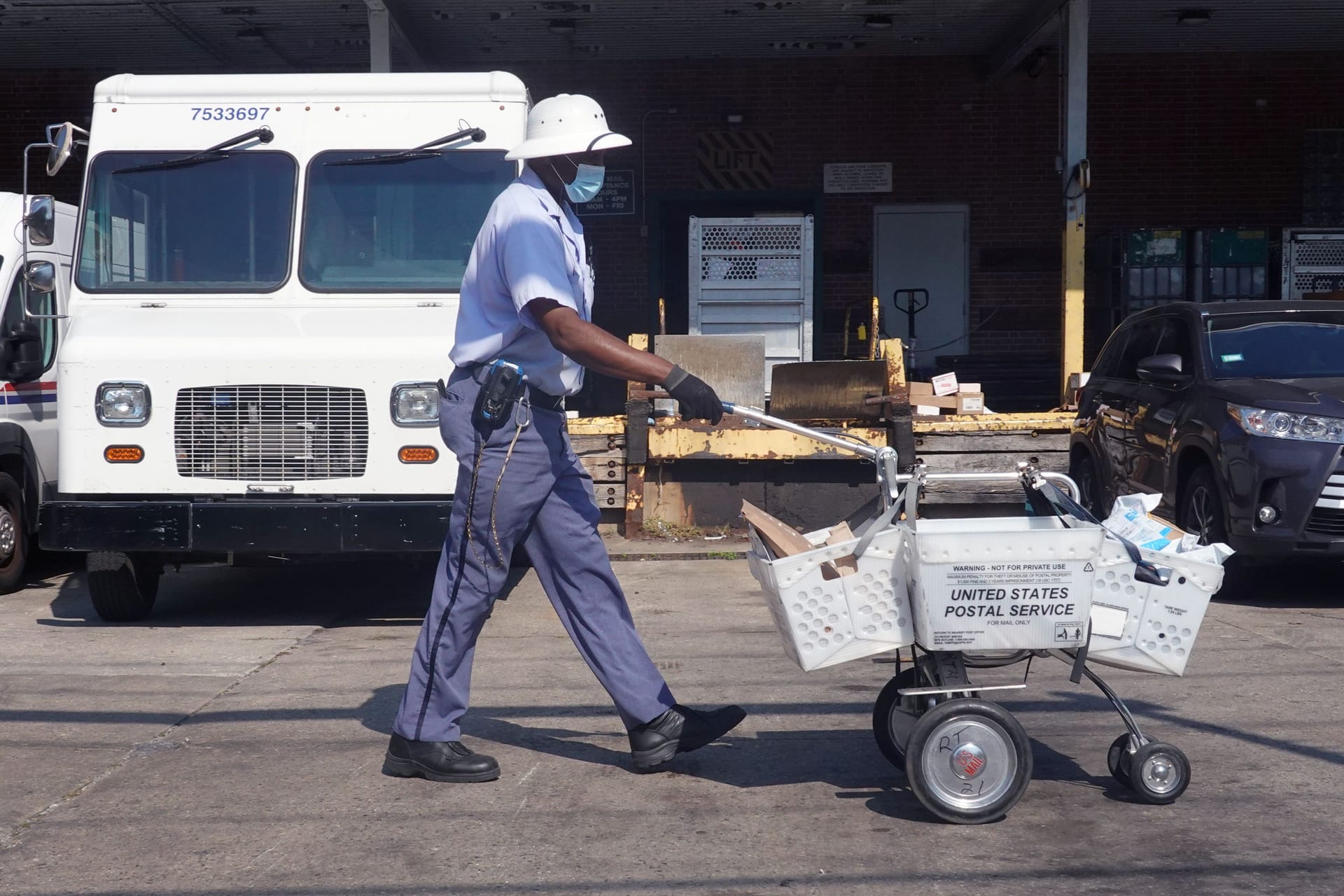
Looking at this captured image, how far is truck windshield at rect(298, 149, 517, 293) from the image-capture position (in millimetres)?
7328

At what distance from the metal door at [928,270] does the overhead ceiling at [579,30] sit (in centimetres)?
198

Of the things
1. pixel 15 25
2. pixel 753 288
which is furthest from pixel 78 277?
pixel 15 25

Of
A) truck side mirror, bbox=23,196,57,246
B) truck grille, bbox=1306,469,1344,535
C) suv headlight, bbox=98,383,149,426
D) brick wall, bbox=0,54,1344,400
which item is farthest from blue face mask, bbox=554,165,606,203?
brick wall, bbox=0,54,1344,400

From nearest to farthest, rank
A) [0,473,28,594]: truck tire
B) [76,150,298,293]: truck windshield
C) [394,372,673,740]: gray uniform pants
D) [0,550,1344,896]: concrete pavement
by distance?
[0,550,1344,896]: concrete pavement < [394,372,673,740]: gray uniform pants < [76,150,298,293]: truck windshield < [0,473,28,594]: truck tire

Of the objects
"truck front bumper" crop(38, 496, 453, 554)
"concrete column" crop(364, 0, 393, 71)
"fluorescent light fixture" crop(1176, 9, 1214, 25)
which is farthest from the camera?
"fluorescent light fixture" crop(1176, 9, 1214, 25)

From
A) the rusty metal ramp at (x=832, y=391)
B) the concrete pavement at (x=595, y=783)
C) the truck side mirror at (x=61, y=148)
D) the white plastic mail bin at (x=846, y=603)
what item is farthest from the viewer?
the rusty metal ramp at (x=832, y=391)

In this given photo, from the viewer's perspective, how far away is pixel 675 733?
4.42m

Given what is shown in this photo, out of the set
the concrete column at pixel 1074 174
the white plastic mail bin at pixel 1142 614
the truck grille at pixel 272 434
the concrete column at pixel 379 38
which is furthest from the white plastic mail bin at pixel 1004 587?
the concrete column at pixel 379 38

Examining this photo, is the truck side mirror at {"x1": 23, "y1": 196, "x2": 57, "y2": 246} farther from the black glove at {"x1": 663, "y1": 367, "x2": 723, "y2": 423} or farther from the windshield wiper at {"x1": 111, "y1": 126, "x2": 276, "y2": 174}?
the black glove at {"x1": 663, "y1": 367, "x2": 723, "y2": 423}

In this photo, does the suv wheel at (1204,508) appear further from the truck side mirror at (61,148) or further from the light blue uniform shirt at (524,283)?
the truck side mirror at (61,148)

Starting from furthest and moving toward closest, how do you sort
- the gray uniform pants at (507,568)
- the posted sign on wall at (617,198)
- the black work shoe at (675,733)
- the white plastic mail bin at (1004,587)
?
the posted sign on wall at (617,198), the black work shoe at (675,733), the gray uniform pants at (507,568), the white plastic mail bin at (1004,587)

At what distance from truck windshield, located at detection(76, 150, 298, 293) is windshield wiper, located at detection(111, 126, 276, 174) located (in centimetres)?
1

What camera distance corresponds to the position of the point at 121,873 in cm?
362

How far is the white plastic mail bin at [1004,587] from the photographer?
375 cm
